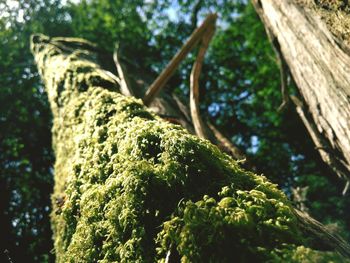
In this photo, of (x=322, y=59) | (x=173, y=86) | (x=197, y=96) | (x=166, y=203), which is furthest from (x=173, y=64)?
(x=173, y=86)

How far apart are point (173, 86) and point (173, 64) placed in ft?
32.9

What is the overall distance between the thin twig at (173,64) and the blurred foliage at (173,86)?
4.80 m

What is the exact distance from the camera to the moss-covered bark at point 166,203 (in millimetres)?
1551

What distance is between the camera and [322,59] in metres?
3.19

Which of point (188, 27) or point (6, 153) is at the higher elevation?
point (188, 27)

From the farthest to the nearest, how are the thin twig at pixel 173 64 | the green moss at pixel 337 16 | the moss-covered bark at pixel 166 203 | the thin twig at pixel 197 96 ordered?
the thin twig at pixel 173 64 → the thin twig at pixel 197 96 → the green moss at pixel 337 16 → the moss-covered bark at pixel 166 203

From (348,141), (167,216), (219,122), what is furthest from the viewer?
(219,122)

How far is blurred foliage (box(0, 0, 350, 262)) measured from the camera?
35.6 feet

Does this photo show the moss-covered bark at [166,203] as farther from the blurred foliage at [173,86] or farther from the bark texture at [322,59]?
the blurred foliage at [173,86]

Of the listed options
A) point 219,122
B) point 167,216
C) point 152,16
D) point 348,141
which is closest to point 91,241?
point 167,216

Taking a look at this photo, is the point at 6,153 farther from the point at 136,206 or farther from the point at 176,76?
the point at 136,206

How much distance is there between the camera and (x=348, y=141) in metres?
3.13

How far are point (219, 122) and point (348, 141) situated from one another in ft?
39.6

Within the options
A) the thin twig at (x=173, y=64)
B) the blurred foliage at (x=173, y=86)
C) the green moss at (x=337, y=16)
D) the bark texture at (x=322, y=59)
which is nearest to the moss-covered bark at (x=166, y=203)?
the bark texture at (x=322, y=59)
